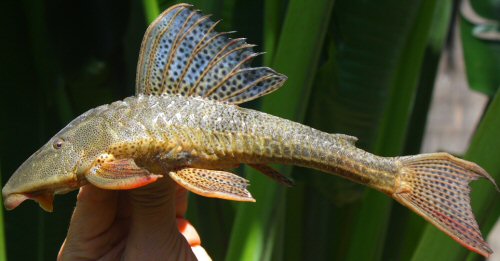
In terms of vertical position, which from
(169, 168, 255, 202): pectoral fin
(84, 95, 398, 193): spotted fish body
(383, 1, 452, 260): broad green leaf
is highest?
(84, 95, 398, 193): spotted fish body

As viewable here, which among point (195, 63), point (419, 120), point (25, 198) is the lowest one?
point (419, 120)

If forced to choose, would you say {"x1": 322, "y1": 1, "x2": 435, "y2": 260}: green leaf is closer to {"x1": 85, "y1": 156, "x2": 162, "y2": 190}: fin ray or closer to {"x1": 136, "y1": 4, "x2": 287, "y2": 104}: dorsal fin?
{"x1": 136, "y1": 4, "x2": 287, "y2": 104}: dorsal fin

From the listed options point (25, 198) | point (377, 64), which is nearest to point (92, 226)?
point (25, 198)

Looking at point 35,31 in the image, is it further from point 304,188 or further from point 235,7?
point 304,188

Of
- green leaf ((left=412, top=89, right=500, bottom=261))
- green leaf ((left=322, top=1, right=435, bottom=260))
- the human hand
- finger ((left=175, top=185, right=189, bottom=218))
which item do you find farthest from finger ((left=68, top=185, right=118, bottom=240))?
green leaf ((left=322, top=1, right=435, bottom=260))

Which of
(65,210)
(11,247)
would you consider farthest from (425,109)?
(11,247)

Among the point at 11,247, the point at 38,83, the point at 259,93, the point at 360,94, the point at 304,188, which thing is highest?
the point at 259,93

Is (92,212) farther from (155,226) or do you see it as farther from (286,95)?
(286,95)
